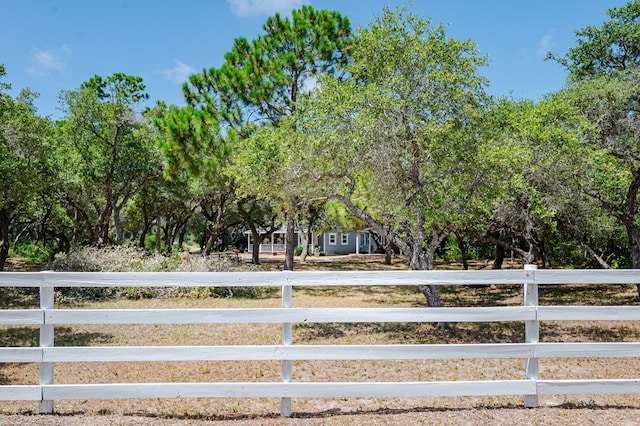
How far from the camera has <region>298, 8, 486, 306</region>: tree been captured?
8.25 meters

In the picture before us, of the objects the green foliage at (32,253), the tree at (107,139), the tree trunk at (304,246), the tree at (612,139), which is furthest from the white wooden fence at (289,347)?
the tree trunk at (304,246)

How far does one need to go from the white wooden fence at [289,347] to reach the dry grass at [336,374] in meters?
0.20

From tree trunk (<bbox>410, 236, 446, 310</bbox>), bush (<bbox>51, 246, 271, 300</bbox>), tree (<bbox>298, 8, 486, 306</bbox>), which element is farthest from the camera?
bush (<bbox>51, 246, 271, 300</bbox>)

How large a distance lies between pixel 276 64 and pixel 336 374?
43.8 ft

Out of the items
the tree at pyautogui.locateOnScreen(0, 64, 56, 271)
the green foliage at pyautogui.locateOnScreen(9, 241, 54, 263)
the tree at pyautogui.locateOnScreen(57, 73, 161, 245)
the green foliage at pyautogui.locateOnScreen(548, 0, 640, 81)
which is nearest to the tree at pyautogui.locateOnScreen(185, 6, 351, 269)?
the tree at pyautogui.locateOnScreen(57, 73, 161, 245)

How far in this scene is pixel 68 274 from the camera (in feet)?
12.9

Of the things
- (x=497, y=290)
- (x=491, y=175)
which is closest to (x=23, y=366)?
(x=491, y=175)

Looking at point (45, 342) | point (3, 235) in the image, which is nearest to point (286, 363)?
point (45, 342)

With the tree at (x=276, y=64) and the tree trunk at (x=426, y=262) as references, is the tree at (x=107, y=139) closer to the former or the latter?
the tree at (x=276, y=64)

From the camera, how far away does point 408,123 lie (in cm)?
848

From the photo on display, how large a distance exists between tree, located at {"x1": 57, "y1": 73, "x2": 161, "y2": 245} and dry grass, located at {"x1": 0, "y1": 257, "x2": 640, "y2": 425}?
10092 millimetres

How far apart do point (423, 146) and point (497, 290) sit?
10.5 m

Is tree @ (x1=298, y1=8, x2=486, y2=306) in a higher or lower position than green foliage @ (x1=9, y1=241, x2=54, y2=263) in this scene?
higher

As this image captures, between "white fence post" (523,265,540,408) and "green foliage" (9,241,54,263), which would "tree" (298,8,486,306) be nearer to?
"white fence post" (523,265,540,408)
